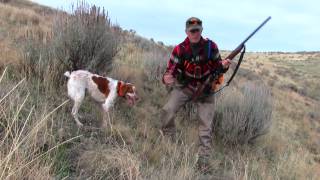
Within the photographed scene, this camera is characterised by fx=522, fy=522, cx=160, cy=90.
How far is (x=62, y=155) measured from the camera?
5.08 m

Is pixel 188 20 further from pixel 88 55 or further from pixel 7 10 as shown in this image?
pixel 7 10

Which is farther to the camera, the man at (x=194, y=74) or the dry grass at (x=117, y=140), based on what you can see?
the man at (x=194, y=74)

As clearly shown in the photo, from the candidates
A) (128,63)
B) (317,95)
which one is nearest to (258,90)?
(128,63)

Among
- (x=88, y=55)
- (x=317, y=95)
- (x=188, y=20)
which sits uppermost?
(x=188, y=20)

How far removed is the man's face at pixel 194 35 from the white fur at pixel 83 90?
1.14 m

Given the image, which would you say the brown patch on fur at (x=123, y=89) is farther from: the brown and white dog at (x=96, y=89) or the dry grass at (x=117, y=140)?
the dry grass at (x=117, y=140)

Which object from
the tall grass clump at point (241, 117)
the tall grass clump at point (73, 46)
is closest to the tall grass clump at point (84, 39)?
the tall grass clump at point (73, 46)

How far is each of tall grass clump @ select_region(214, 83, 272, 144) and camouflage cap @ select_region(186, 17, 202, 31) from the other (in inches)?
96.6

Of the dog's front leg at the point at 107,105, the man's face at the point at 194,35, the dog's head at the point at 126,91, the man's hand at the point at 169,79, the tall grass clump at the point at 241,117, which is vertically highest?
the man's face at the point at 194,35

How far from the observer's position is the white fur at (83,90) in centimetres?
656

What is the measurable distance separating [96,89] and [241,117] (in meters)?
3.12

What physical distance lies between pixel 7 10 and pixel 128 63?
4969 mm

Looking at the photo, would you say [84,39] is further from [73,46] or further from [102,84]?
[102,84]

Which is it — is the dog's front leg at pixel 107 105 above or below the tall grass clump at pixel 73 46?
below
